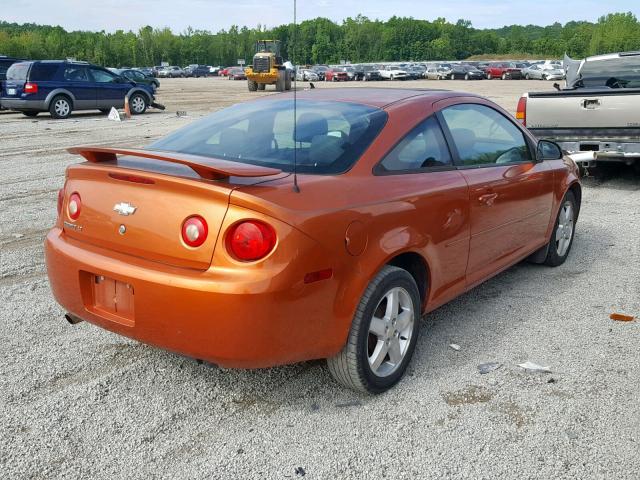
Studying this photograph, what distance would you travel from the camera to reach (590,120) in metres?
8.66

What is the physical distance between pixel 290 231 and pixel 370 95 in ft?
5.54

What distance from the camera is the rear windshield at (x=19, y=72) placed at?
64.0 ft

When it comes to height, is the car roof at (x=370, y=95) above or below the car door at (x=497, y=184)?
above

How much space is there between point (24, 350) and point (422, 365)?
241 centimetres

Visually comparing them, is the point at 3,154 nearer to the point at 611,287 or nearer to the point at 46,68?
the point at 46,68

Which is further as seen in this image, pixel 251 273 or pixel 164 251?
pixel 164 251

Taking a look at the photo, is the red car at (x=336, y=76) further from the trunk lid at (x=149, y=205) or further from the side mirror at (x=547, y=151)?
the trunk lid at (x=149, y=205)

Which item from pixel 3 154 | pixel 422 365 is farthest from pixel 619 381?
pixel 3 154

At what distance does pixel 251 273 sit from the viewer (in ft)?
9.23

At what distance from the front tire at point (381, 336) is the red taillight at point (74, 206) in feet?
5.06

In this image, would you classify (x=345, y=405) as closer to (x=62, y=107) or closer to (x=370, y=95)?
(x=370, y=95)

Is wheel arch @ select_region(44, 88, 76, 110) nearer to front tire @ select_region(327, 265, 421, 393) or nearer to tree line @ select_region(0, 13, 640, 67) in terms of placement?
front tire @ select_region(327, 265, 421, 393)

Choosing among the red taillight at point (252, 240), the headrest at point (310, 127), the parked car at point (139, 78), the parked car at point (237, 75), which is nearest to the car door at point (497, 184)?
the headrest at point (310, 127)

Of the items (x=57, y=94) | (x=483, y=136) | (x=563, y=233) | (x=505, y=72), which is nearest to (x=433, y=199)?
(x=483, y=136)
